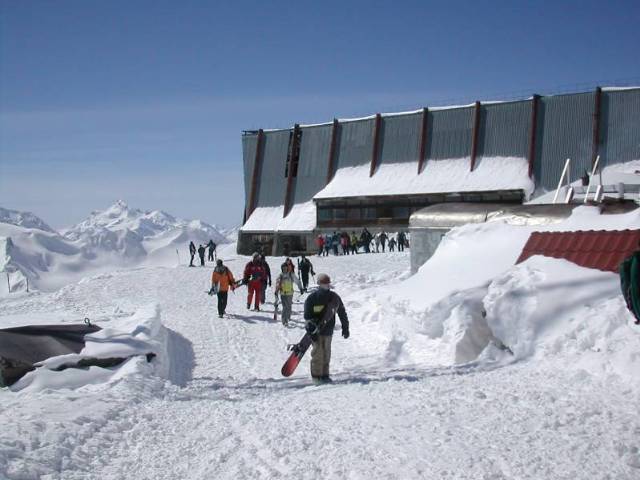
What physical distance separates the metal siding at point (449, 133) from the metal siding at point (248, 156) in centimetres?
1353

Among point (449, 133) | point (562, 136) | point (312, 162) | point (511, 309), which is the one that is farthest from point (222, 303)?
point (312, 162)

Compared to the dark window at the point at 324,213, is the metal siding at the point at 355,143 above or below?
above

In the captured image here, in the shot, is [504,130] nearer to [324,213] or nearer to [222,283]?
[324,213]

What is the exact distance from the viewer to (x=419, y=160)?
38.8 m

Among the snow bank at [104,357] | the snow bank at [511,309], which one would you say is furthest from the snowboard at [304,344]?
the snow bank at [511,309]

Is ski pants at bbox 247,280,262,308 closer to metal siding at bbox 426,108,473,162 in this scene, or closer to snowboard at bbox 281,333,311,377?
snowboard at bbox 281,333,311,377

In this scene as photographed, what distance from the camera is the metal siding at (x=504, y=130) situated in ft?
116

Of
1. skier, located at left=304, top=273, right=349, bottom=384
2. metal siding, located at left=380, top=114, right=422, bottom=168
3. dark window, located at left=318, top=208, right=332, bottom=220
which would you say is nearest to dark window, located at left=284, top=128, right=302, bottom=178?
dark window, located at left=318, top=208, right=332, bottom=220

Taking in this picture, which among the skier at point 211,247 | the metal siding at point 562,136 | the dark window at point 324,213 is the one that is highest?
the metal siding at point 562,136

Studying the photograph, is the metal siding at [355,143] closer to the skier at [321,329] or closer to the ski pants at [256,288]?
the ski pants at [256,288]

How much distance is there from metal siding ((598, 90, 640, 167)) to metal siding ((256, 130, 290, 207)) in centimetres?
2077

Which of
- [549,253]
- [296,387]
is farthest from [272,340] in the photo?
[549,253]

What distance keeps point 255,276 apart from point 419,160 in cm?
2434

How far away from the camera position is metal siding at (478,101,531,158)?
3525 cm
